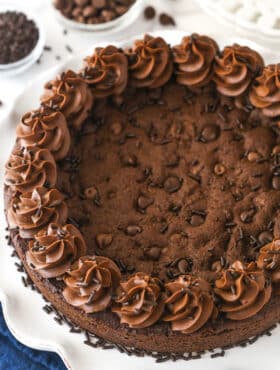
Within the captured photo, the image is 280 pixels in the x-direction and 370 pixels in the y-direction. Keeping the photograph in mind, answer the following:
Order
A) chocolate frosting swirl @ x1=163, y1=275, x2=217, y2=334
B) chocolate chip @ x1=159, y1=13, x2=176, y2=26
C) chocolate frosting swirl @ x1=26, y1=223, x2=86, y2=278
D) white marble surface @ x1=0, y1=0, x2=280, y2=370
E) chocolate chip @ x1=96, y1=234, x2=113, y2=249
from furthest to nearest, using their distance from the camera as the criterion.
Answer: chocolate chip @ x1=159, y1=13, x2=176, y2=26 < chocolate chip @ x1=96, y1=234, x2=113, y2=249 < white marble surface @ x1=0, y1=0, x2=280, y2=370 < chocolate frosting swirl @ x1=26, y1=223, x2=86, y2=278 < chocolate frosting swirl @ x1=163, y1=275, x2=217, y2=334

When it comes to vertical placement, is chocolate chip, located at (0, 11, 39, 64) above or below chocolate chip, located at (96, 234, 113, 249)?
above

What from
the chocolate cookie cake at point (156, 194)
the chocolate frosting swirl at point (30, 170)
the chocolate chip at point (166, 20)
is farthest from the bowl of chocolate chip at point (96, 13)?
the chocolate frosting swirl at point (30, 170)

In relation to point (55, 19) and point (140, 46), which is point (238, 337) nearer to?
point (140, 46)

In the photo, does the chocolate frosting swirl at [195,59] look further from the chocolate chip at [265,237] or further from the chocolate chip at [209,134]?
the chocolate chip at [265,237]

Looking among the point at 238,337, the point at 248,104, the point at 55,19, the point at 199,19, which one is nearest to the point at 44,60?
the point at 55,19

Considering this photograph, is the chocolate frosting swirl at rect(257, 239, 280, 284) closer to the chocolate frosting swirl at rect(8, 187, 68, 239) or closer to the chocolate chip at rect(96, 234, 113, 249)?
the chocolate chip at rect(96, 234, 113, 249)

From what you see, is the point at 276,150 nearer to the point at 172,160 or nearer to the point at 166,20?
the point at 172,160

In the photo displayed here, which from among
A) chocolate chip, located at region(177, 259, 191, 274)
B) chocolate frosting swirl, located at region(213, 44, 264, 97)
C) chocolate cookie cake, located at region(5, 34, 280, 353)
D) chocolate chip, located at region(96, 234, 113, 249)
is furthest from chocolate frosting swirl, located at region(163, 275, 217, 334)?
chocolate frosting swirl, located at region(213, 44, 264, 97)
